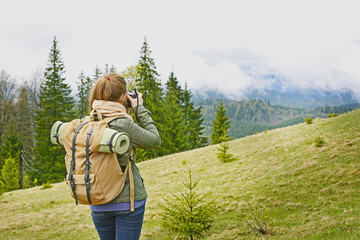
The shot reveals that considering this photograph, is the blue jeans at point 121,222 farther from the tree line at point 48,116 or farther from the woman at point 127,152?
the tree line at point 48,116

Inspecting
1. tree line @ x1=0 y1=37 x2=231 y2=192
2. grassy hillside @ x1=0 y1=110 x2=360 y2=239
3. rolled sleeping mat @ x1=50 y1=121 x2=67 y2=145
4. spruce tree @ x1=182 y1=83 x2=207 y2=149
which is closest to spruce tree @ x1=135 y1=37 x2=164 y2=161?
tree line @ x1=0 y1=37 x2=231 y2=192

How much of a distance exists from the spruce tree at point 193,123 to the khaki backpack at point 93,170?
1540 inches

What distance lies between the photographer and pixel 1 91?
37.8 meters

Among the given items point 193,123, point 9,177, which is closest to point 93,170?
point 9,177

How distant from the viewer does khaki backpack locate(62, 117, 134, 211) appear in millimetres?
2484

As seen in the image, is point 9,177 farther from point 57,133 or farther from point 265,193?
point 57,133

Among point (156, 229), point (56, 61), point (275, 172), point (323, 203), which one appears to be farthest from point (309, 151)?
point (56, 61)

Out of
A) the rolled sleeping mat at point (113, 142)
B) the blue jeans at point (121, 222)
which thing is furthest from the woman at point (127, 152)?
the rolled sleeping mat at point (113, 142)

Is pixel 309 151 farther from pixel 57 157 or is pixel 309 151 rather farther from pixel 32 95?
pixel 32 95

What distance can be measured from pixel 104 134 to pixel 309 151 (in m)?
12.8

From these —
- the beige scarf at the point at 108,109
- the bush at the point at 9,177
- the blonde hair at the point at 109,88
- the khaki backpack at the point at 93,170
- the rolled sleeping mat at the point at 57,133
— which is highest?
the blonde hair at the point at 109,88

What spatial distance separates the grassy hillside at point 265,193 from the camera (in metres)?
6.71

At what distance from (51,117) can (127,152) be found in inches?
1362

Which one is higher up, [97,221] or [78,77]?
[78,77]
